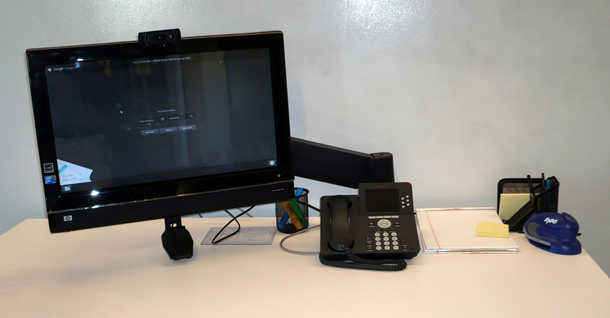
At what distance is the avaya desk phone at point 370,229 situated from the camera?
110 centimetres

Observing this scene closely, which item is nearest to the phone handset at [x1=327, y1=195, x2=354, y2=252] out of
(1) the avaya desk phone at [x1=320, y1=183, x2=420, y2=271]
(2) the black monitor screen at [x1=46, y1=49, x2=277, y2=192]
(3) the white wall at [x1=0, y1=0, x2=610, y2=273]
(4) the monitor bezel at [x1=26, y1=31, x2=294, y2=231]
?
(1) the avaya desk phone at [x1=320, y1=183, x2=420, y2=271]

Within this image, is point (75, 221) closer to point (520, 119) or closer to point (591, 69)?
point (520, 119)

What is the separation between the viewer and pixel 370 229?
1168 millimetres

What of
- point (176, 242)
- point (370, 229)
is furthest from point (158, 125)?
point (370, 229)

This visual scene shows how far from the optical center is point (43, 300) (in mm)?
1011

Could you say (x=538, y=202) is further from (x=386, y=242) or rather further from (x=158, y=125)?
(x=158, y=125)

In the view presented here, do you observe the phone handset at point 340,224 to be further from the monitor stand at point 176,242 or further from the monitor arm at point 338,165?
the monitor stand at point 176,242

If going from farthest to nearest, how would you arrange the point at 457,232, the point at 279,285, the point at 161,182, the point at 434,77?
the point at 434,77
the point at 457,232
the point at 161,182
the point at 279,285

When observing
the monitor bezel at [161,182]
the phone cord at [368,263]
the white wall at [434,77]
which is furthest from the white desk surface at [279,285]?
the white wall at [434,77]

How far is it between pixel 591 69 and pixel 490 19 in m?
0.34

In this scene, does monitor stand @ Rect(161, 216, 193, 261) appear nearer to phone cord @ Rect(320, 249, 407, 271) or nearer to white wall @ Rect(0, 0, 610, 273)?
phone cord @ Rect(320, 249, 407, 271)

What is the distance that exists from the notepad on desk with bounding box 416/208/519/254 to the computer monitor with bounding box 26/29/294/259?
0.44 metres

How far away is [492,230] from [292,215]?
0.55m

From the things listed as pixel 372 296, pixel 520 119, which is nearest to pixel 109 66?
pixel 372 296
